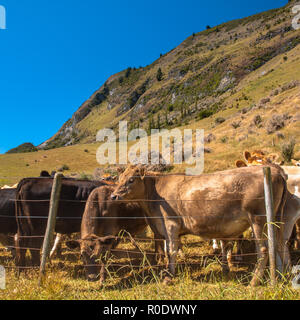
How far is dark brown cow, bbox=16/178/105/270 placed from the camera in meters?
5.99

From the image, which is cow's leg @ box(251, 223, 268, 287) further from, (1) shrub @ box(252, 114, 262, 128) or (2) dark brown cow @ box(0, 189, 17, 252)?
(1) shrub @ box(252, 114, 262, 128)

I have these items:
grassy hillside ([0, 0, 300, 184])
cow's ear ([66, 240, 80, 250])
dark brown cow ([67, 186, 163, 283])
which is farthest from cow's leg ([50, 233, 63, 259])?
grassy hillside ([0, 0, 300, 184])

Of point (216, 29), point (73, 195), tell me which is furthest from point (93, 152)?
point (216, 29)

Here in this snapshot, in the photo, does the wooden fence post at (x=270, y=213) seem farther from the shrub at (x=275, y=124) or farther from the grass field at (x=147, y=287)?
the shrub at (x=275, y=124)

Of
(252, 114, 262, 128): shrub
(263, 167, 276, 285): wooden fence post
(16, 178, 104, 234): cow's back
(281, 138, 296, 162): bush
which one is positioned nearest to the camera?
(263, 167, 276, 285): wooden fence post

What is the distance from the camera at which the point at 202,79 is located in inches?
4151

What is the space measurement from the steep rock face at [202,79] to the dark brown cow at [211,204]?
43.9m

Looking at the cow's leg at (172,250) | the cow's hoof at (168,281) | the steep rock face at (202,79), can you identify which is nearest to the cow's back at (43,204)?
the cow's leg at (172,250)

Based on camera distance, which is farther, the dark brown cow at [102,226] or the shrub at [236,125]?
the shrub at [236,125]

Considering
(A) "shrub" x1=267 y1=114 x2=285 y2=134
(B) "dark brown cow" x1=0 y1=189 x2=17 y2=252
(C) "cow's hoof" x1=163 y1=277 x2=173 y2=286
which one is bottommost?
(C) "cow's hoof" x1=163 y1=277 x2=173 y2=286

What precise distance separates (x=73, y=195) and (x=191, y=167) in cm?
1513

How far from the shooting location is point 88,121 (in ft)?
559

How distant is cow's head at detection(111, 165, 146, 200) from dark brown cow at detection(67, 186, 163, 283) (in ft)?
1.12

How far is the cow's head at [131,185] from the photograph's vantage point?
583 cm
